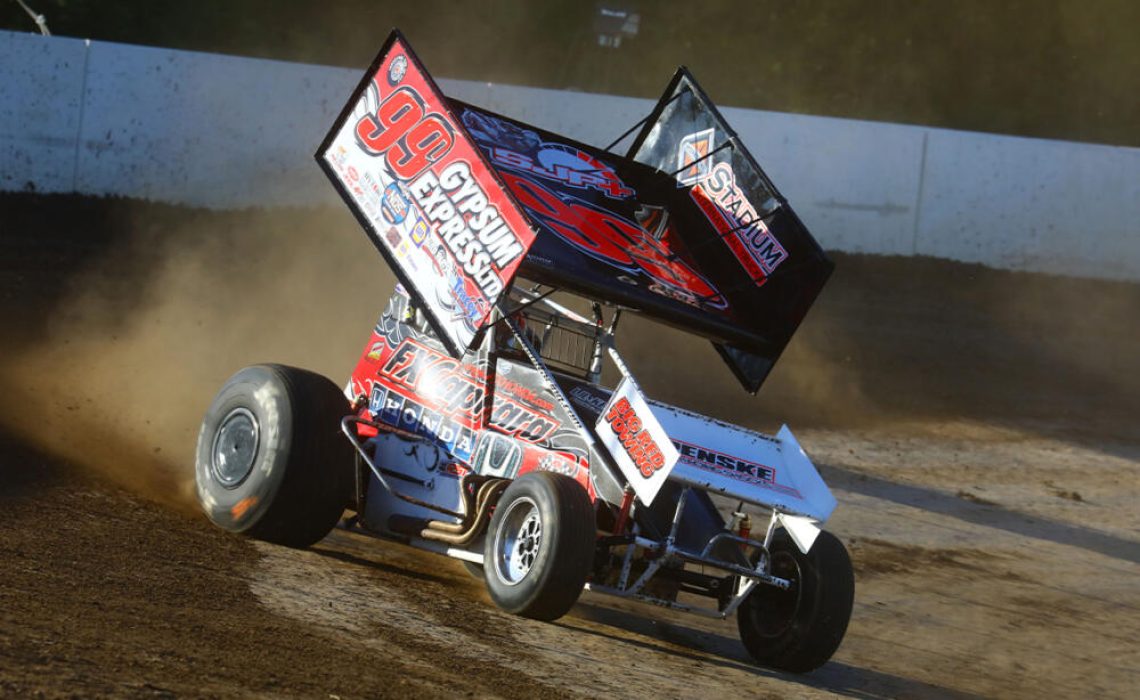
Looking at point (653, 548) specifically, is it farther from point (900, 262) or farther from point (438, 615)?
point (900, 262)

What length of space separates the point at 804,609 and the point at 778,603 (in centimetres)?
28

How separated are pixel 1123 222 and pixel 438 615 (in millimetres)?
14751

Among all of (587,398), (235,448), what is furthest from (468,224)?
(235,448)

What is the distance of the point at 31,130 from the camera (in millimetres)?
16875

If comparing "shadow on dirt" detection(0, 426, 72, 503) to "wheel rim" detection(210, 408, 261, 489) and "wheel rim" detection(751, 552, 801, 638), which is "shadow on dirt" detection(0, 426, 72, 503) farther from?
"wheel rim" detection(751, 552, 801, 638)

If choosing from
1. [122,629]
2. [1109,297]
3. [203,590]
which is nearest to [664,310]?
[203,590]

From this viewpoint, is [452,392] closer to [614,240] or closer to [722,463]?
[614,240]

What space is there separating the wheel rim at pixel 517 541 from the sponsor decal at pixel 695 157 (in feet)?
9.47

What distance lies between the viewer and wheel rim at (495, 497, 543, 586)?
6734 millimetres

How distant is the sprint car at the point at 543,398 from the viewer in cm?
686

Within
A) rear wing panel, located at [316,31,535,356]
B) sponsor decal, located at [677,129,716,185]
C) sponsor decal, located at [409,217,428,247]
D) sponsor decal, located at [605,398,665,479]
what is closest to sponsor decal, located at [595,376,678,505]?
sponsor decal, located at [605,398,665,479]

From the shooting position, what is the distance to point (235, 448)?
26.1 feet

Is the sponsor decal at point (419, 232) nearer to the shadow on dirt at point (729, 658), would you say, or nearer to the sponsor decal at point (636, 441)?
the sponsor decal at point (636, 441)

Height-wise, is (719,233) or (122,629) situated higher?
(719,233)
